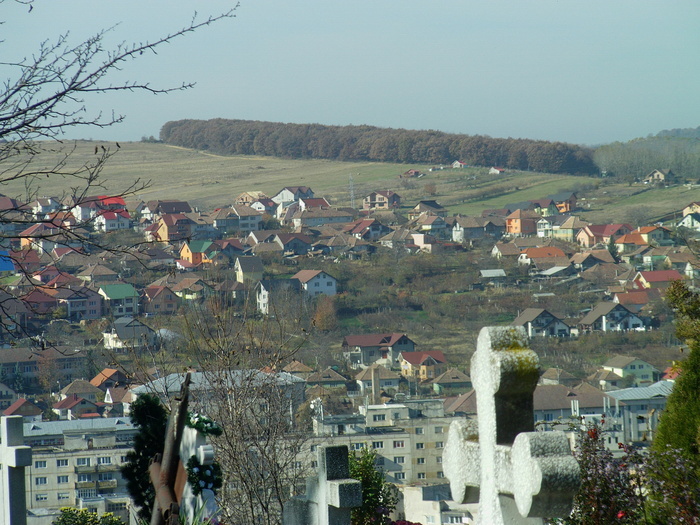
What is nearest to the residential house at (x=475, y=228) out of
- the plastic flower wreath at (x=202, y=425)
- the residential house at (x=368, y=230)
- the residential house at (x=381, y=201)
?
the residential house at (x=368, y=230)

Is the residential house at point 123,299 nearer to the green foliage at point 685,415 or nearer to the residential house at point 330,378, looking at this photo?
the residential house at point 330,378

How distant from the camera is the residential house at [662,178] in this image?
285 feet

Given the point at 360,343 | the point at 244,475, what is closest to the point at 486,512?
the point at 244,475

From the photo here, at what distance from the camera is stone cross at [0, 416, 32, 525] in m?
4.56

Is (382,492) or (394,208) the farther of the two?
(394,208)

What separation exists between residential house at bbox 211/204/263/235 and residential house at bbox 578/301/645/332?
37.2m

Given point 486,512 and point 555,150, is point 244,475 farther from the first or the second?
point 555,150

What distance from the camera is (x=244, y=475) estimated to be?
19.2ft

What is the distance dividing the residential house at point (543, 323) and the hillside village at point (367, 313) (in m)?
0.11

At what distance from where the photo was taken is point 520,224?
74.9 metres

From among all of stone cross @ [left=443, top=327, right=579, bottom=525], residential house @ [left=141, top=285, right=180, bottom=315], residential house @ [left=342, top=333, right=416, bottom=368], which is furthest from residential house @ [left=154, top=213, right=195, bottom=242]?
stone cross @ [left=443, top=327, right=579, bottom=525]

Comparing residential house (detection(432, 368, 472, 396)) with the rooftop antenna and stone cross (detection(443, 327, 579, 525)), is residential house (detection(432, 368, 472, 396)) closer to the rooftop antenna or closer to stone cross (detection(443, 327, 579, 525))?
stone cross (detection(443, 327, 579, 525))

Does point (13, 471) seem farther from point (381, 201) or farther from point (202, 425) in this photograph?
point (381, 201)

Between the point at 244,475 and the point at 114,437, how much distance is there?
1661cm
